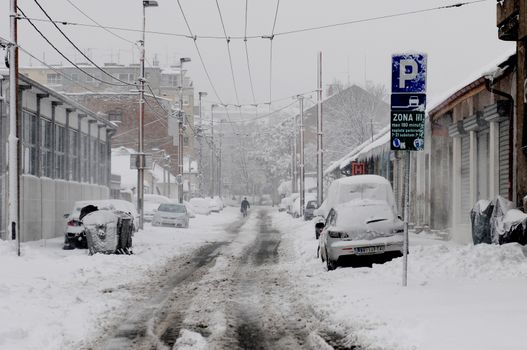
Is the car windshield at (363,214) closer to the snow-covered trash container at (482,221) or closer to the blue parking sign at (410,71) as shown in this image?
the snow-covered trash container at (482,221)

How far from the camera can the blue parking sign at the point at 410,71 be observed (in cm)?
1197

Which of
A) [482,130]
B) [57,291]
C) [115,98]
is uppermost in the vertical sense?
[115,98]

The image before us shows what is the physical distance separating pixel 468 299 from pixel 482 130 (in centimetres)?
1260

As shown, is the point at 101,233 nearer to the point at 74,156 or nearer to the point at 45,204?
the point at 45,204

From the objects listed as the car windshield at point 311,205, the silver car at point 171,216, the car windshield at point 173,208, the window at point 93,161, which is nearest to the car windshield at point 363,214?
the window at point 93,161

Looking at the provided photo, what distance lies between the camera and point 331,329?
9203mm

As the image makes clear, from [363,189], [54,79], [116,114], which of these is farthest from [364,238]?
[54,79]

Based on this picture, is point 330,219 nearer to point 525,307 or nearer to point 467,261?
point 467,261

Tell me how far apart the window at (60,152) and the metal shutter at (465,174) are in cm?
1553

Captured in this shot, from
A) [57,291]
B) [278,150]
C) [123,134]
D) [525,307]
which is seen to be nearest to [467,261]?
[525,307]

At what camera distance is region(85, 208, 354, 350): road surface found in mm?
8492

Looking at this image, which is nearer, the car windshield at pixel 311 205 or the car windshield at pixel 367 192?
the car windshield at pixel 367 192

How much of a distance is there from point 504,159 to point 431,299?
407 inches

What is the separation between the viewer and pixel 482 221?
Answer: 17594 millimetres
